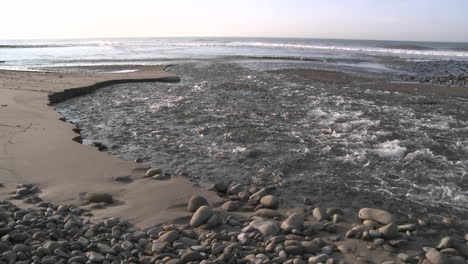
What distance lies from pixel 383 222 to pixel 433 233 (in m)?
0.66

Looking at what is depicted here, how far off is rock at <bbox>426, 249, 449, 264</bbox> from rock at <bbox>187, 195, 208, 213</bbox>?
3011 millimetres

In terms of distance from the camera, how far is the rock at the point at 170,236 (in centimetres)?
406

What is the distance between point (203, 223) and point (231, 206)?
0.67 metres

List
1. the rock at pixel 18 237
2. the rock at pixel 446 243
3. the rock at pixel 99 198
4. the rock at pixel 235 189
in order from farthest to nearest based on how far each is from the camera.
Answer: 1. the rock at pixel 235 189
2. the rock at pixel 99 198
3. the rock at pixel 446 243
4. the rock at pixel 18 237

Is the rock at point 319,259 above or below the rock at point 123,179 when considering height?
below

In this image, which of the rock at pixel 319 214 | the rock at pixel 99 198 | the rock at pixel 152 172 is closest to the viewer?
the rock at pixel 319 214

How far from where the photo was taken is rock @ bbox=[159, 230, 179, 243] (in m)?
4.06

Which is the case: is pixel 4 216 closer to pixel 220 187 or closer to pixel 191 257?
pixel 191 257

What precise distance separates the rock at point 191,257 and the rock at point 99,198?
6.95 feet

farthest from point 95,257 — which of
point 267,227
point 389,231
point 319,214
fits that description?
point 389,231

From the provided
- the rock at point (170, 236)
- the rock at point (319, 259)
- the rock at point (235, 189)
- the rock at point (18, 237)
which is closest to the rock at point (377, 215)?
the rock at point (319, 259)

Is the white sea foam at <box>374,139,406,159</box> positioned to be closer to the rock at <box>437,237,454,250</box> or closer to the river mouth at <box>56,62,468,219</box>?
the river mouth at <box>56,62,468,219</box>

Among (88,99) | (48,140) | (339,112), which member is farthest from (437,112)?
(88,99)

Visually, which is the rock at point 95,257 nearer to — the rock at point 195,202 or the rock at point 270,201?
the rock at point 195,202
